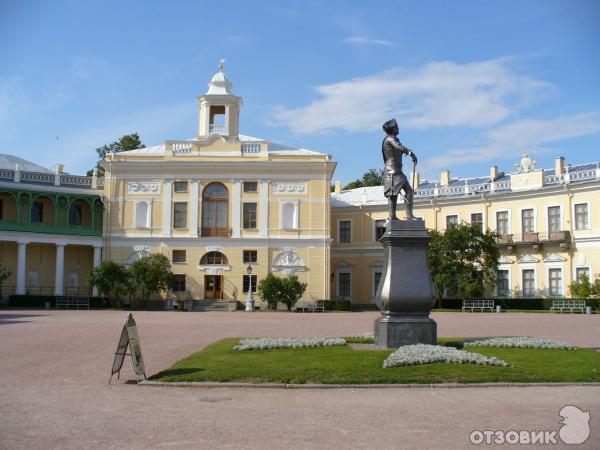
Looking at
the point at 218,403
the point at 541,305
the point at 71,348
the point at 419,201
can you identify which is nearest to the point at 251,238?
the point at 419,201

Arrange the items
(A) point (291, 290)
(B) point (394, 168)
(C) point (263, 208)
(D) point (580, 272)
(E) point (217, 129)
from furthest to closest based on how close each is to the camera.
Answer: (E) point (217, 129), (C) point (263, 208), (A) point (291, 290), (D) point (580, 272), (B) point (394, 168)

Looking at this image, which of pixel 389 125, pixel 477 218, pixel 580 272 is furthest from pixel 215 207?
pixel 389 125

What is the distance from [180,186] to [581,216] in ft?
92.2

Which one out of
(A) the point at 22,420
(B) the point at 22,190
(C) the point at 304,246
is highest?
(B) the point at 22,190

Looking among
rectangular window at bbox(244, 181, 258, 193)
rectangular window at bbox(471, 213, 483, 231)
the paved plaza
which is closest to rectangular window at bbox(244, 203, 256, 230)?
rectangular window at bbox(244, 181, 258, 193)

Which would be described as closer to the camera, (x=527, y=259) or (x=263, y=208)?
(x=527, y=259)

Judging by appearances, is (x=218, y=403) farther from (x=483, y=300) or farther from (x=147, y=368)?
(x=483, y=300)

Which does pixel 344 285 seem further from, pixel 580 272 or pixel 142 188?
pixel 580 272

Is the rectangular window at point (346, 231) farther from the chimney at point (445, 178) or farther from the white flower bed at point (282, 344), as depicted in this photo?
the white flower bed at point (282, 344)

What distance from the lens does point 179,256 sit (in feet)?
157

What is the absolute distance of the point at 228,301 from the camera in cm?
4534

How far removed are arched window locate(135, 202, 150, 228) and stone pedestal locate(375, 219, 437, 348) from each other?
1431 inches

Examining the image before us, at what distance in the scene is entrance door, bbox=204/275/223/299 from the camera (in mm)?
47125

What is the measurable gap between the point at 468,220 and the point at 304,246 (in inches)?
502
